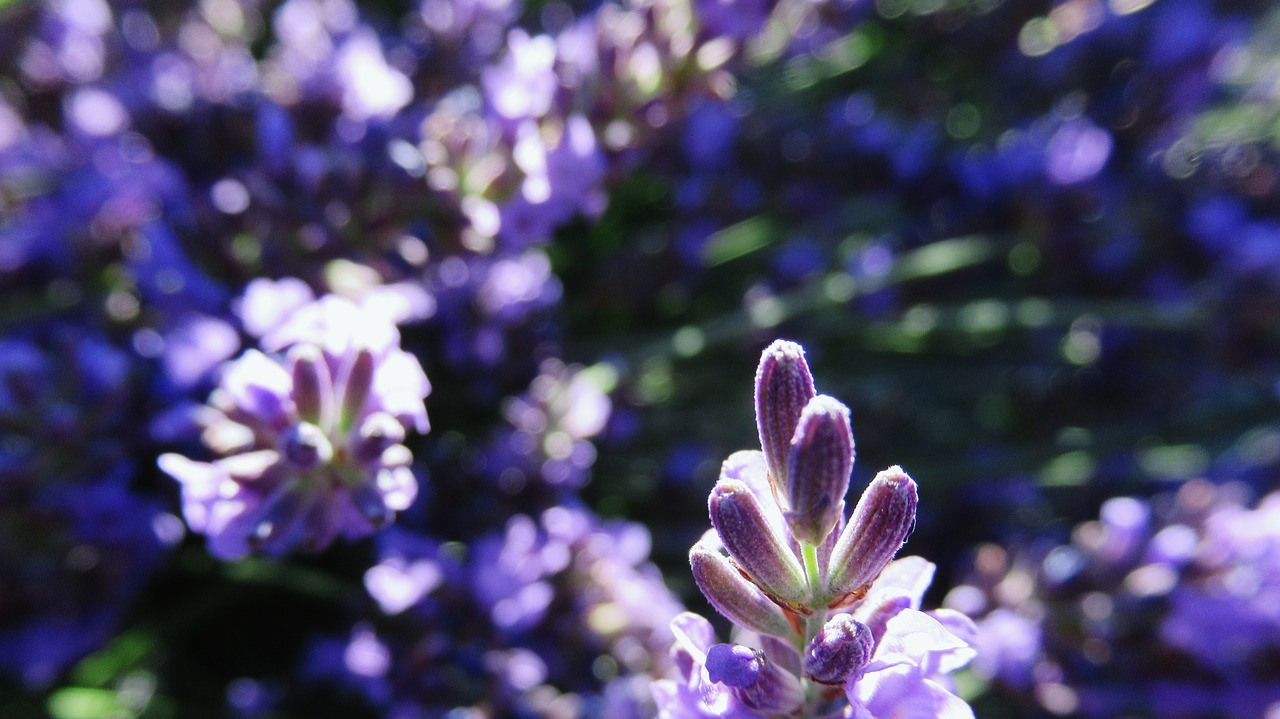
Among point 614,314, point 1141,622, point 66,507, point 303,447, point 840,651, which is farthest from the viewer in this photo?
point 614,314

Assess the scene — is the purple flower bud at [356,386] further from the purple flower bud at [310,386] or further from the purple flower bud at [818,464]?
the purple flower bud at [818,464]

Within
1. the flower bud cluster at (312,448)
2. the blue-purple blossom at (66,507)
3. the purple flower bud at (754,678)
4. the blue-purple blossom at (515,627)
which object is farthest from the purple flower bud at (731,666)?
the blue-purple blossom at (66,507)

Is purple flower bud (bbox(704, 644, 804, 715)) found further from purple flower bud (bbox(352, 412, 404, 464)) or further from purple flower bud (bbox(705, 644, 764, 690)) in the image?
purple flower bud (bbox(352, 412, 404, 464))

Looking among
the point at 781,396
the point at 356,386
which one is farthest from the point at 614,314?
the point at 781,396

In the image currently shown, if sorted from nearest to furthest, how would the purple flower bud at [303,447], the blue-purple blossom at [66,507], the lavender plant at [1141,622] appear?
the purple flower bud at [303,447], the blue-purple blossom at [66,507], the lavender plant at [1141,622]

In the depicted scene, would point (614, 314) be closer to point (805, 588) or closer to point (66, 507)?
point (66, 507)

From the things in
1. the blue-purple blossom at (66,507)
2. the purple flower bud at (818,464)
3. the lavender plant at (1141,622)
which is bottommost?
the lavender plant at (1141,622)
